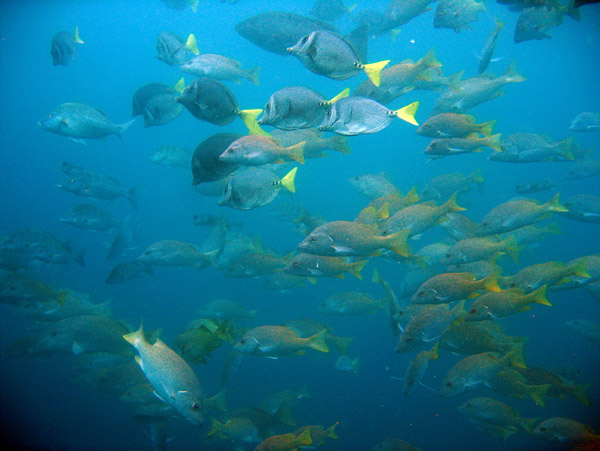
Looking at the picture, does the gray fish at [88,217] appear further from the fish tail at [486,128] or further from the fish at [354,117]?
the fish tail at [486,128]

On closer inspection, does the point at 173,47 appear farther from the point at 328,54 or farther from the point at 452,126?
the point at 452,126

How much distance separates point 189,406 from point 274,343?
147 cm

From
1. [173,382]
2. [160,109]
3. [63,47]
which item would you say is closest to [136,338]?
[173,382]

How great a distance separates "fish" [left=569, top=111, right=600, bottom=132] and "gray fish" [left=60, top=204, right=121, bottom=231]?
1273 centimetres

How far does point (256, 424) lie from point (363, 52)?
831cm

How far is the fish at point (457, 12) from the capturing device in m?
6.39

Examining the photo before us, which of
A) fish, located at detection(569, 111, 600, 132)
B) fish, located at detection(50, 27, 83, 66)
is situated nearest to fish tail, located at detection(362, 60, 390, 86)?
fish, located at detection(50, 27, 83, 66)

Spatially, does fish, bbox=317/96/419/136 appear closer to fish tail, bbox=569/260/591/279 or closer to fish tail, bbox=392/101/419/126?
fish tail, bbox=392/101/419/126

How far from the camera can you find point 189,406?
2.60m

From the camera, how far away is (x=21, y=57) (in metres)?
38.6

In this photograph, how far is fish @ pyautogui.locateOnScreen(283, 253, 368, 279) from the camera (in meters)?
3.90

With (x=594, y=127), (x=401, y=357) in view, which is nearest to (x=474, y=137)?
(x=594, y=127)

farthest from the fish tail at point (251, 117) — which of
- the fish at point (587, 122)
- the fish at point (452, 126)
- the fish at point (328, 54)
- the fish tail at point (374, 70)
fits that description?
the fish at point (587, 122)

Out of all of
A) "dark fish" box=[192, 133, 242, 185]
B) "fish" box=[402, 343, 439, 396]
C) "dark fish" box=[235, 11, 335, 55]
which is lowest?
"fish" box=[402, 343, 439, 396]
